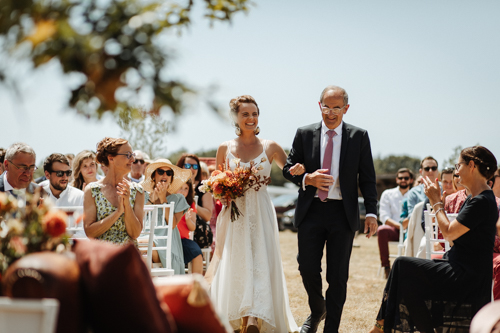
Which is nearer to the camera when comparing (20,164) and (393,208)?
(20,164)

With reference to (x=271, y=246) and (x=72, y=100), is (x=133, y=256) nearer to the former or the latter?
(x=72, y=100)

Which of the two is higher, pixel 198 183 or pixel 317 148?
pixel 317 148

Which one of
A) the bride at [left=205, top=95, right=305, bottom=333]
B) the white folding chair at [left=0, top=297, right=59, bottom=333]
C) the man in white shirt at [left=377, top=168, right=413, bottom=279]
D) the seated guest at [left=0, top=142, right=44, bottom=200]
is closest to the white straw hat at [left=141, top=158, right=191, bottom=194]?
the bride at [left=205, top=95, right=305, bottom=333]

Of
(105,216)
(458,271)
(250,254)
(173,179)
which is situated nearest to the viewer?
(458,271)

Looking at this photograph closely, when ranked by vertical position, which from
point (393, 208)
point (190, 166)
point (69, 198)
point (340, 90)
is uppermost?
point (340, 90)

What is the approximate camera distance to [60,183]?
21.6ft

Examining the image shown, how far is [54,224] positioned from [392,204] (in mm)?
9389

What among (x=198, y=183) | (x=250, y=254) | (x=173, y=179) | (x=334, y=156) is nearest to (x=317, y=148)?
(x=334, y=156)

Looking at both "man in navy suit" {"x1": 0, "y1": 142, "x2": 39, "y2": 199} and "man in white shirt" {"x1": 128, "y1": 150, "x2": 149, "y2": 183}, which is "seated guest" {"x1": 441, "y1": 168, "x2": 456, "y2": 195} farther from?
"man in navy suit" {"x1": 0, "y1": 142, "x2": 39, "y2": 199}

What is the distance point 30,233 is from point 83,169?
18.5 ft

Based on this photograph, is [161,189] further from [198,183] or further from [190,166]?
[198,183]

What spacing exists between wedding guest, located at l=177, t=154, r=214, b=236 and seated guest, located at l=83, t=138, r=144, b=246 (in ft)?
8.94

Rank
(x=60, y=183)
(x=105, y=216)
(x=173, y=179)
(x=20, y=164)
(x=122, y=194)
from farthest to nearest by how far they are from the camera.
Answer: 1. (x=173, y=179)
2. (x=60, y=183)
3. (x=20, y=164)
4. (x=105, y=216)
5. (x=122, y=194)

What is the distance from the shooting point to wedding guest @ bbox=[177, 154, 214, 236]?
7.78 meters
